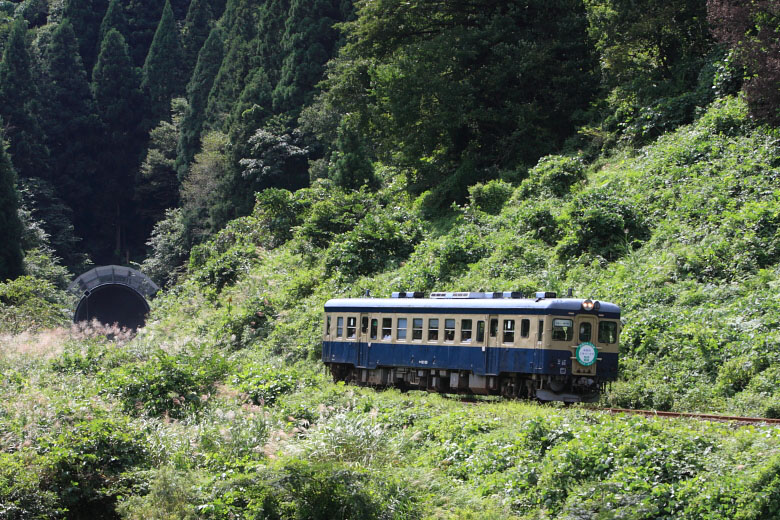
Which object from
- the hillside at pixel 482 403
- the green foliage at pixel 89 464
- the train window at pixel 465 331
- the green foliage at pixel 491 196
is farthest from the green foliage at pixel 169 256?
the green foliage at pixel 89 464

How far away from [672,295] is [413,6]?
20.9 meters

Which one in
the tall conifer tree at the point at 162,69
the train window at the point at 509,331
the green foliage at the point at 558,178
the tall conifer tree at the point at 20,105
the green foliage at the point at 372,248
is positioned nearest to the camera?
the train window at the point at 509,331

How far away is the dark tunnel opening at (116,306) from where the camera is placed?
5147cm

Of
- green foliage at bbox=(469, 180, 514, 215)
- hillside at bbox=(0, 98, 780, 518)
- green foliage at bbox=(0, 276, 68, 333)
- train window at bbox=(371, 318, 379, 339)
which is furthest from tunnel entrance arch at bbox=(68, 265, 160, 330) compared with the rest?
train window at bbox=(371, 318, 379, 339)

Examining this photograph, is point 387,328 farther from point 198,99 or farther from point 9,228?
point 198,99

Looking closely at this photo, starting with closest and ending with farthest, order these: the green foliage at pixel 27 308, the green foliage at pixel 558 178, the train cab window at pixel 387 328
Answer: the train cab window at pixel 387 328, the green foliage at pixel 558 178, the green foliage at pixel 27 308

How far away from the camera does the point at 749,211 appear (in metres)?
20.5

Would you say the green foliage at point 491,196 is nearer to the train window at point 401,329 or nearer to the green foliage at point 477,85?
the green foliage at point 477,85

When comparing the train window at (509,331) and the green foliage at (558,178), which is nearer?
the train window at (509,331)

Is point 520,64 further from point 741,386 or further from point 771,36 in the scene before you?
point 741,386

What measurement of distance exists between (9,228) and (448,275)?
35.8 m

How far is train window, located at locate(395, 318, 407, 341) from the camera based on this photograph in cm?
2098

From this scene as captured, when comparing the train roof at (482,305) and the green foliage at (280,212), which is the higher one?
the green foliage at (280,212)

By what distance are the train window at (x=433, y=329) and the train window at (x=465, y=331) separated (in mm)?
806
